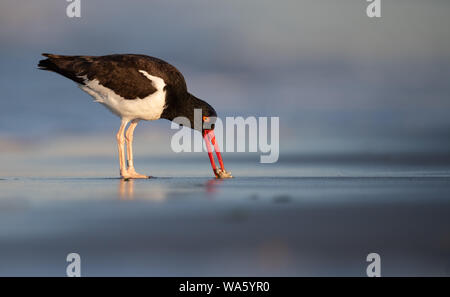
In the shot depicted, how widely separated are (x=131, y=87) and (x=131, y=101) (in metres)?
0.30

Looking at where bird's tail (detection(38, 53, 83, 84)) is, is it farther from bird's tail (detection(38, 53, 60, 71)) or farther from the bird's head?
the bird's head

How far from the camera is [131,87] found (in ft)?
37.1

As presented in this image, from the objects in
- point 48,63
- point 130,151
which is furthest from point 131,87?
point 48,63

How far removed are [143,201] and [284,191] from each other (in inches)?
89.8

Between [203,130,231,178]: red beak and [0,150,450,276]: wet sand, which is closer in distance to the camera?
[0,150,450,276]: wet sand

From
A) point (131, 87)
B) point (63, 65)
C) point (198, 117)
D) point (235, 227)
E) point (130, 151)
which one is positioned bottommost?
point (235, 227)

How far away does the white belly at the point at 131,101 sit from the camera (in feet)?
37.4

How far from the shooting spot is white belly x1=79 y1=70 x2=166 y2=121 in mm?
11414

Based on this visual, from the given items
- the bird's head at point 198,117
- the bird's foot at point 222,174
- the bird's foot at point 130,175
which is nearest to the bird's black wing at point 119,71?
the bird's head at point 198,117

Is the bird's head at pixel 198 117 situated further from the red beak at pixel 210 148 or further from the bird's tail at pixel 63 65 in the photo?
the bird's tail at pixel 63 65

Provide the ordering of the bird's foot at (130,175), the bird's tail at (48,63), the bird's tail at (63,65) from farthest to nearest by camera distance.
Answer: the bird's tail at (48,63) < the bird's tail at (63,65) < the bird's foot at (130,175)

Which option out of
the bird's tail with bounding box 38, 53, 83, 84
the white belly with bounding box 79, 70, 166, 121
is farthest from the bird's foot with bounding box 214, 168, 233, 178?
the bird's tail with bounding box 38, 53, 83, 84

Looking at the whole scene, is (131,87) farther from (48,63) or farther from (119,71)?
(48,63)
